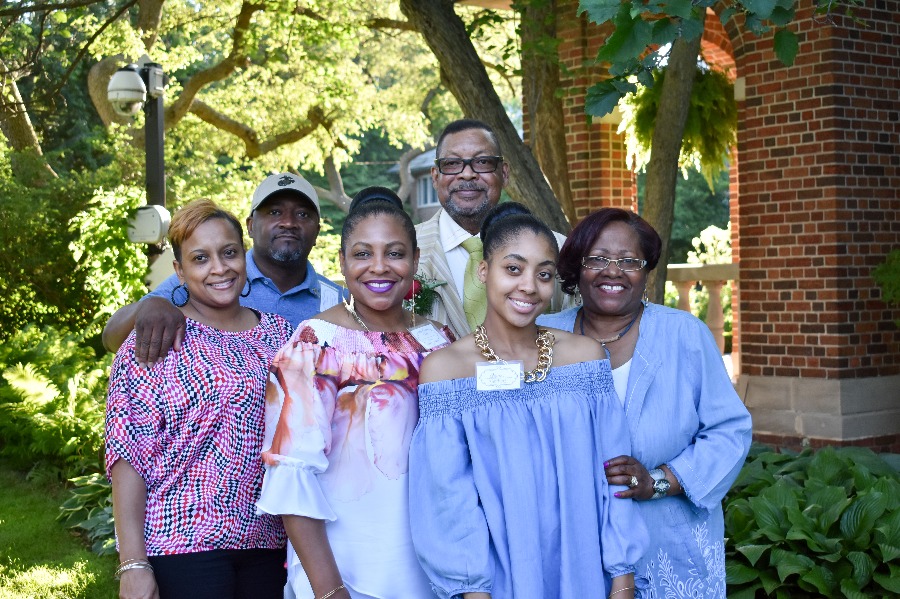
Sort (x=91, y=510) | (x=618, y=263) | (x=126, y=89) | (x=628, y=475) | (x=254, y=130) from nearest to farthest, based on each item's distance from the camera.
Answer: (x=628, y=475) < (x=618, y=263) < (x=91, y=510) < (x=126, y=89) < (x=254, y=130)

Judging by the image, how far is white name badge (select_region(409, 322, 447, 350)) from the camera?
113 inches

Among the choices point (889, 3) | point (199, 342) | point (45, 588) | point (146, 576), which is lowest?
point (45, 588)

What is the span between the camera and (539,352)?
275 centimetres

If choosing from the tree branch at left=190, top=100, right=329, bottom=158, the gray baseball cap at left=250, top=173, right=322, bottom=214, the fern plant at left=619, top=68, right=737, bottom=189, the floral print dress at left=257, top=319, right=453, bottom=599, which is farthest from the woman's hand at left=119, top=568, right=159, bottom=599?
the tree branch at left=190, top=100, right=329, bottom=158

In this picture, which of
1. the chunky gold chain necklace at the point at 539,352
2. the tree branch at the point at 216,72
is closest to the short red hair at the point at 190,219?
the chunky gold chain necklace at the point at 539,352

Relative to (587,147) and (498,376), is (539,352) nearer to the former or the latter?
(498,376)

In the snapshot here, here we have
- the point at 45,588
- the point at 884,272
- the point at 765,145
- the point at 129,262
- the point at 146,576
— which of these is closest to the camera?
the point at 146,576

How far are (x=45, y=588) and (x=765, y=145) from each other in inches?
→ 261

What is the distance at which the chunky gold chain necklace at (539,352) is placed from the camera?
269 centimetres

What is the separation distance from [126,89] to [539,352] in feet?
28.1

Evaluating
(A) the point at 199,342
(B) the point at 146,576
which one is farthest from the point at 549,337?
(B) the point at 146,576

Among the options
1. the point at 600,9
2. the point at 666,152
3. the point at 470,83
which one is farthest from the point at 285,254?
the point at 666,152

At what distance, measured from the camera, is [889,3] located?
8500mm

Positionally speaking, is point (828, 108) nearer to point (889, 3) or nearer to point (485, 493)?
point (889, 3)
